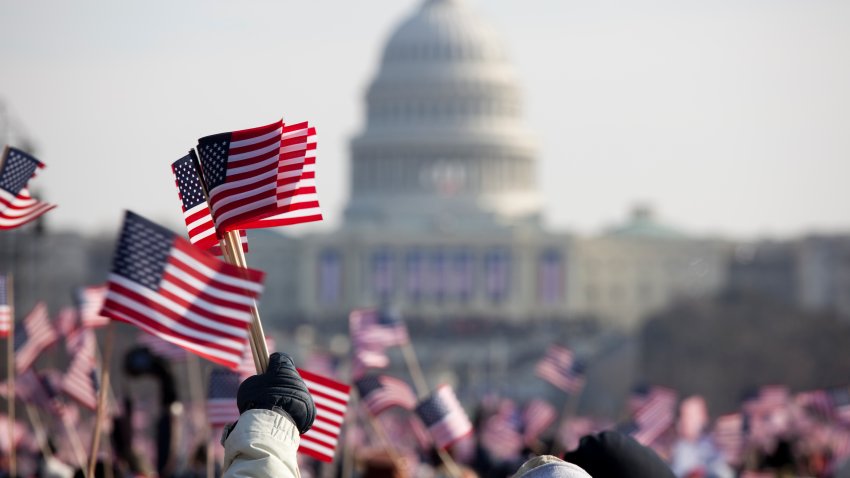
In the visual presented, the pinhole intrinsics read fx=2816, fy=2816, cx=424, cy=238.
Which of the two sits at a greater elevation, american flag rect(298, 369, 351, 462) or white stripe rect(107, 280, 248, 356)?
white stripe rect(107, 280, 248, 356)

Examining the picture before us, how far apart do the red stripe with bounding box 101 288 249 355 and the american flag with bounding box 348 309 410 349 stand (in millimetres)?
14463

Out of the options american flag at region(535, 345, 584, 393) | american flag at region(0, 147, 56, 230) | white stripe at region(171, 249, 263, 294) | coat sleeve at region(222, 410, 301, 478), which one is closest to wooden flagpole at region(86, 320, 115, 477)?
white stripe at region(171, 249, 263, 294)

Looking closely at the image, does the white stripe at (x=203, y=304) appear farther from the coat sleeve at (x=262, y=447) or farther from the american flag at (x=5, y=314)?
the american flag at (x=5, y=314)

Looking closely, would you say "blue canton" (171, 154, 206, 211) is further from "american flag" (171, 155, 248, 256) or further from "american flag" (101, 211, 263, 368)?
"american flag" (101, 211, 263, 368)

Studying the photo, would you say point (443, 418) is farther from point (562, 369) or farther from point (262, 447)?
point (562, 369)

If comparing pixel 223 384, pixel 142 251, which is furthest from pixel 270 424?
pixel 223 384

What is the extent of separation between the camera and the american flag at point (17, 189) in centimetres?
1583

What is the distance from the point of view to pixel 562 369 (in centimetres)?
3744

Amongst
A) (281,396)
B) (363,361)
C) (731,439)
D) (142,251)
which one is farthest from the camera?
(731,439)

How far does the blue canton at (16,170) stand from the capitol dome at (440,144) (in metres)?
153

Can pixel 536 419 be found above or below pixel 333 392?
below

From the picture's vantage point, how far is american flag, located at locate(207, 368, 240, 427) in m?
18.7

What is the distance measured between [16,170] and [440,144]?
156003 millimetres

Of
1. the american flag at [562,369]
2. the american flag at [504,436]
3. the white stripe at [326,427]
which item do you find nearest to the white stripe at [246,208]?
the white stripe at [326,427]
